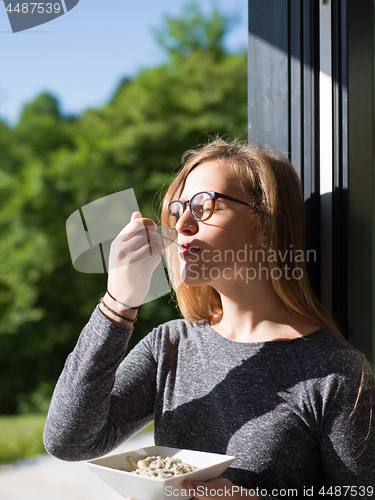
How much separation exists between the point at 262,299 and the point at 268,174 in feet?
0.83

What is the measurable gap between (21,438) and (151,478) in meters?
3.92

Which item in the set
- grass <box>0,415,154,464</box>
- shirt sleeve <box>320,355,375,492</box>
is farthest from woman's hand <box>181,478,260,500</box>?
grass <box>0,415,154,464</box>

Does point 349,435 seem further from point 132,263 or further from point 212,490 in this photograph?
point 132,263

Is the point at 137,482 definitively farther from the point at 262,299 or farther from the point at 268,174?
the point at 268,174

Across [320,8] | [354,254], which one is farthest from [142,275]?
[320,8]

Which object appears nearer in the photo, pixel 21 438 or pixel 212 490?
pixel 212 490

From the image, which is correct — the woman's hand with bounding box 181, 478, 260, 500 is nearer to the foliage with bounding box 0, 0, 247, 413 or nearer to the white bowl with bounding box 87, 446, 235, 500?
the white bowl with bounding box 87, 446, 235, 500

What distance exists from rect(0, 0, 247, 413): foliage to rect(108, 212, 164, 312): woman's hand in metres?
2.67

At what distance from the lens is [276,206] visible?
84 cm

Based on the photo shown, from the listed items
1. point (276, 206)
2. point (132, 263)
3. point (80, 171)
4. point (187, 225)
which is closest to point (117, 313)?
point (132, 263)

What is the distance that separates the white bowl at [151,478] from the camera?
1.91 feet

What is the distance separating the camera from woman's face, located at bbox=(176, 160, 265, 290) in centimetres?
80

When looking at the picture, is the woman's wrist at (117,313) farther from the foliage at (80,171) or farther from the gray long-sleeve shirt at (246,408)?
the foliage at (80,171)

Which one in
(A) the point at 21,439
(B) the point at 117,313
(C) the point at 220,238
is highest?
(C) the point at 220,238
